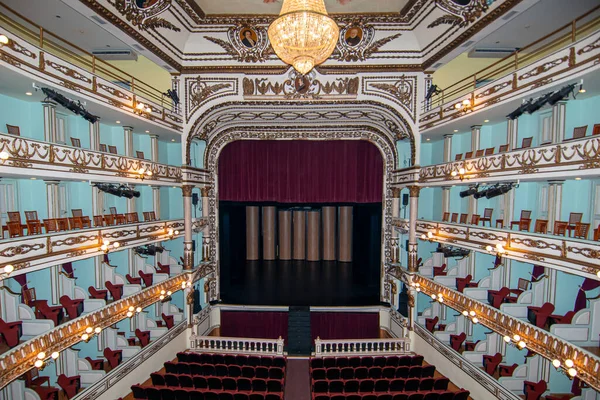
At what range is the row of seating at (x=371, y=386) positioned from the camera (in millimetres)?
10352

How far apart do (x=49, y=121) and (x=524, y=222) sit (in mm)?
16522

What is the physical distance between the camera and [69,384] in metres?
10.6

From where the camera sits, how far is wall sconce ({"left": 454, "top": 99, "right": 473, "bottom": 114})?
11547 mm

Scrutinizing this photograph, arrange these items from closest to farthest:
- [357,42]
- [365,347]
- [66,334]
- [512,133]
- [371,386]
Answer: [66,334]
[371,386]
[512,133]
[357,42]
[365,347]

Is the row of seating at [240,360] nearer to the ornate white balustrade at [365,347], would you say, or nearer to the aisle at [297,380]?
the aisle at [297,380]

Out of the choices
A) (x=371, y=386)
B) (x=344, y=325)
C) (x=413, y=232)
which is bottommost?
(x=344, y=325)

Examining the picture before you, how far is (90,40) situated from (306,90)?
883cm

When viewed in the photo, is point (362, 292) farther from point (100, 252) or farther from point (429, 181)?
point (100, 252)

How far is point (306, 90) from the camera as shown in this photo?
14.5 m

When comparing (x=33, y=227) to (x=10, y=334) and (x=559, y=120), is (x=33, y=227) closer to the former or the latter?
(x=10, y=334)

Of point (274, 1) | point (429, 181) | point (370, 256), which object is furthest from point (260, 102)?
point (370, 256)

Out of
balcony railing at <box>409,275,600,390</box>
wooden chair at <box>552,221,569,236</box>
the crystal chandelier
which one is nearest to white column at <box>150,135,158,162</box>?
the crystal chandelier

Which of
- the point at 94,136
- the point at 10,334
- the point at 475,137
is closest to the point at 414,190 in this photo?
the point at 475,137

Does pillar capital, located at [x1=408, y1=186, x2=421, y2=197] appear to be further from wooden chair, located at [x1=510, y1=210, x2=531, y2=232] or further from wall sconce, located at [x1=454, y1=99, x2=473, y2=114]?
wall sconce, located at [x1=454, y1=99, x2=473, y2=114]
